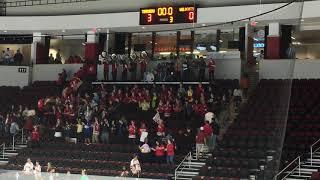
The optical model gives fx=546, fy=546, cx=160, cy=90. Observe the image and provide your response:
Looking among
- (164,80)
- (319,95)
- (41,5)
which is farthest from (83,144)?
(41,5)

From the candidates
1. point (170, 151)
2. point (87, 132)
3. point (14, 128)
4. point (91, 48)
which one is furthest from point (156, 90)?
point (91, 48)

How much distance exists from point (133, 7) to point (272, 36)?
21.7 feet

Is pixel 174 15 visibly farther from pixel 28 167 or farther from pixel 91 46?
pixel 28 167

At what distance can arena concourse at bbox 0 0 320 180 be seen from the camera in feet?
42.5

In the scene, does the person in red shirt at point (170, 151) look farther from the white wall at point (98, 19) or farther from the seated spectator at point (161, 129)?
the white wall at point (98, 19)

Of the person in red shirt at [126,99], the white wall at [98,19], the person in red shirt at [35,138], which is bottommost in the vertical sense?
the person in red shirt at [35,138]

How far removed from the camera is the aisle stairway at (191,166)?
48.4ft

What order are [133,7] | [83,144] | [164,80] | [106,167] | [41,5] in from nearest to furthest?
[106,167] → [83,144] → [164,80] → [133,7] → [41,5]

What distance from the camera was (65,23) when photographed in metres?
26.6

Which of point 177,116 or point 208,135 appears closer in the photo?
point 208,135

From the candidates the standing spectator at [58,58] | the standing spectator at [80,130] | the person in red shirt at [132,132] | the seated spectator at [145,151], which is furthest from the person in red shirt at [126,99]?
the standing spectator at [58,58]

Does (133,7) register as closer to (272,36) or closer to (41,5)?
(41,5)

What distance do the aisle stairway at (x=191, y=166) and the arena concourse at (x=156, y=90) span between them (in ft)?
0.15

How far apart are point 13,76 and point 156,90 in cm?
938
